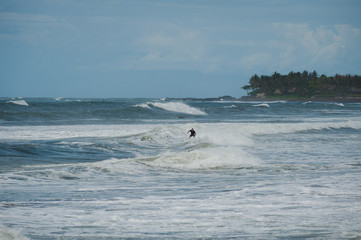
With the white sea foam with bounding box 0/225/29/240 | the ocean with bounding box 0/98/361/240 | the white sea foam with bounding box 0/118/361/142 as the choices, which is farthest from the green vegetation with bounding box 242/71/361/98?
the white sea foam with bounding box 0/225/29/240

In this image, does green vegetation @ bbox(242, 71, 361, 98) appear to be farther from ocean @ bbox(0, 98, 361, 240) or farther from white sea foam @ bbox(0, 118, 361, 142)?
ocean @ bbox(0, 98, 361, 240)

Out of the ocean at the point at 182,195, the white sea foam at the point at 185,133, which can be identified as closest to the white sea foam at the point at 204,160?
the ocean at the point at 182,195

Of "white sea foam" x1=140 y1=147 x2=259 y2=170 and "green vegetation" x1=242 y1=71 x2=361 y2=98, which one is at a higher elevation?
"green vegetation" x1=242 y1=71 x2=361 y2=98

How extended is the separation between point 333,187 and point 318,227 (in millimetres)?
3277

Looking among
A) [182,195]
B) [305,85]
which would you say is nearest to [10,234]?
[182,195]

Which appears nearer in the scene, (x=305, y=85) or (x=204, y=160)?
(x=204, y=160)

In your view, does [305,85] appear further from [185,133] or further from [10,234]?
[10,234]

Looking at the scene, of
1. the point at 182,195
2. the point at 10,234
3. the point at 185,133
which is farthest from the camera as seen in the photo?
the point at 185,133

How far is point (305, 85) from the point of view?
570 feet

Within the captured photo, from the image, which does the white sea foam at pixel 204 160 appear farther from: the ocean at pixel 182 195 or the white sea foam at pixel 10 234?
the white sea foam at pixel 10 234

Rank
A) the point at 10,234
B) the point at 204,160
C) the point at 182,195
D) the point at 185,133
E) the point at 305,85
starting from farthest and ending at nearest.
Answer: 1. the point at 305,85
2. the point at 185,133
3. the point at 204,160
4. the point at 182,195
5. the point at 10,234

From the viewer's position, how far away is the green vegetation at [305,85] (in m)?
165

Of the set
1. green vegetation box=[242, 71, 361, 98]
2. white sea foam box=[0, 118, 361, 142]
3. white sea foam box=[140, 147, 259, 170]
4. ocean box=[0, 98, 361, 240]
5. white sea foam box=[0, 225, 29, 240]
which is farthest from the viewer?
green vegetation box=[242, 71, 361, 98]

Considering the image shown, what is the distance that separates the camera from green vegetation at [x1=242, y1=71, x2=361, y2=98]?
165m
